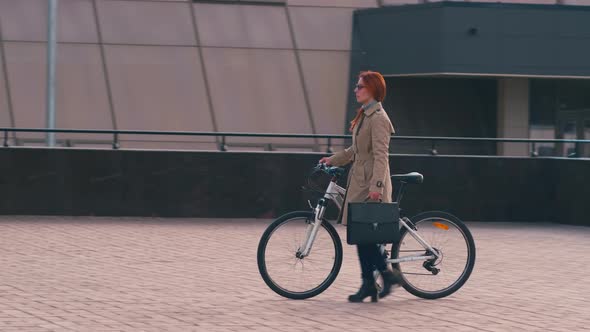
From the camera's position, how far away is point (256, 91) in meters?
24.7

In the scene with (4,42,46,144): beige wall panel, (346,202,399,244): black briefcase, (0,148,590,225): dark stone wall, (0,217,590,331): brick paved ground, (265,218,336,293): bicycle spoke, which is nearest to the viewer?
(0,217,590,331): brick paved ground

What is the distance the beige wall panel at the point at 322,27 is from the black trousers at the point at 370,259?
1722 cm

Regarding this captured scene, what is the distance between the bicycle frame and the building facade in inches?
609

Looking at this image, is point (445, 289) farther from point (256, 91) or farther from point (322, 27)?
point (322, 27)

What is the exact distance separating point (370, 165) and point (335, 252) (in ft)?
A: 2.37

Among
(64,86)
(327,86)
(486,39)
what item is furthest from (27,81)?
(486,39)

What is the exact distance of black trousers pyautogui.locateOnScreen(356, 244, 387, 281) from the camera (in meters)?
8.37

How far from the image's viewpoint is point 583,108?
89.7 feet

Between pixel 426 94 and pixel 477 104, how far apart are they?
133 cm

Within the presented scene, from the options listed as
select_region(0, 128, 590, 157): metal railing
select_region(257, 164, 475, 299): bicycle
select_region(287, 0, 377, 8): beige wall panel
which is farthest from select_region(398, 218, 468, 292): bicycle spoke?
select_region(287, 0, 377, 8): beige wall panel

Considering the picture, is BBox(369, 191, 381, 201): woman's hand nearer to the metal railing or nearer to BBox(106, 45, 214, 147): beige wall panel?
the metal railing

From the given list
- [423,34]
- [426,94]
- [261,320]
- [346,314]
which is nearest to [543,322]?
[346,314]

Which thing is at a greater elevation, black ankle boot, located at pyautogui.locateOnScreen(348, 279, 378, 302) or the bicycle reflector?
the bicycle reflector

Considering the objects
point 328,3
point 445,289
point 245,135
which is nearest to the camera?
point 445,289
